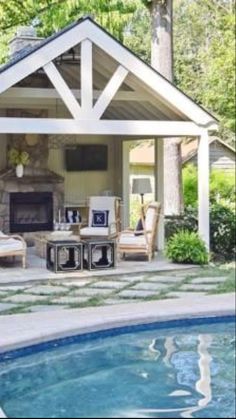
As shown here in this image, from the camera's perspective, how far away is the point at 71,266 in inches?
400

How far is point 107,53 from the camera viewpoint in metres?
10.2

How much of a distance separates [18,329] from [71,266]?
11.4ft

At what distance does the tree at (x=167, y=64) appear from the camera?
1445 centimetres

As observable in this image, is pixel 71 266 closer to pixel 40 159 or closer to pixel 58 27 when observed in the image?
pixel 40 159

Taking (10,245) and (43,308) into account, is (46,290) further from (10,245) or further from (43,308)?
(10,245)

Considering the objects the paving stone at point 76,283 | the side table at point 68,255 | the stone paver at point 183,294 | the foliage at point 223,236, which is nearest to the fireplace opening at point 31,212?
the side table at point 68,255

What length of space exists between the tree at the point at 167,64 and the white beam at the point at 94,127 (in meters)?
3.63

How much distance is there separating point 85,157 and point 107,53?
3.64 metres

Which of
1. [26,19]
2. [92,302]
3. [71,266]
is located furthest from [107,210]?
[26,19]

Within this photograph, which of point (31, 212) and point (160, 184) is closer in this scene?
point (160, 184)

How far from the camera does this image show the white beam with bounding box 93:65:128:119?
393 inches

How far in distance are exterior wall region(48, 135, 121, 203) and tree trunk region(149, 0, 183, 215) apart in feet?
4.40

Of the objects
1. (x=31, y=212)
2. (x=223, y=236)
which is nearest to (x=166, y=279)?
(x=223, y=236)

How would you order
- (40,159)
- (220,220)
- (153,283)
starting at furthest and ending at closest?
(40,159) < (220,220) < (153,283)
